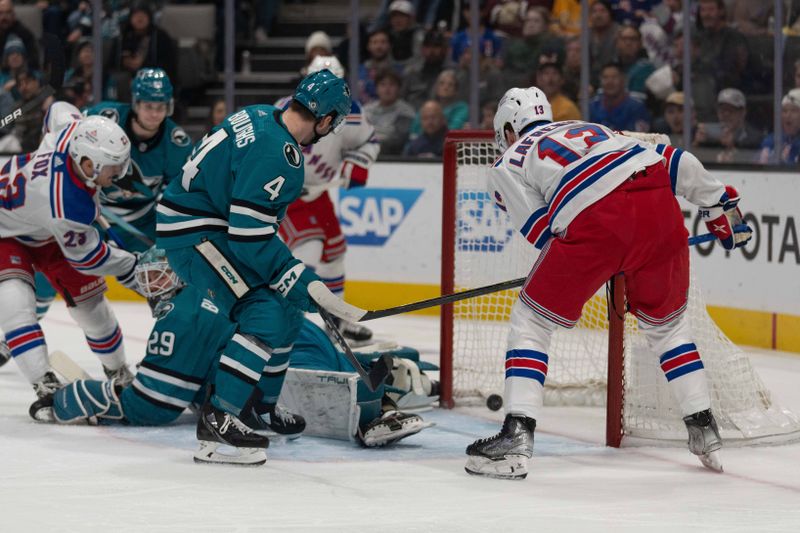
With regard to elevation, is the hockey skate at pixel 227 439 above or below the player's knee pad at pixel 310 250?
below

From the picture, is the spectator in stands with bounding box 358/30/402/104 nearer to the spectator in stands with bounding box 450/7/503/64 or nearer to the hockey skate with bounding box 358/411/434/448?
the spectator in stands with bounding box 450/7/503/64

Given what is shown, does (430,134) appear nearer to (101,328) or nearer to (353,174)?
(353,174)

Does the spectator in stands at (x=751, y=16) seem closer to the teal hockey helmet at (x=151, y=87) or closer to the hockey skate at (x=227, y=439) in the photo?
the teal hockey helmet at (x=151, y=87)

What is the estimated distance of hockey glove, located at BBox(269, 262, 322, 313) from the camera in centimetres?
363

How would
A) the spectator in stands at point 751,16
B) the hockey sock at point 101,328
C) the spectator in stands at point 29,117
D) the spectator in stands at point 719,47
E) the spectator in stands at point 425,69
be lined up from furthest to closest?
the spectator in stands at point 29,117, the spectator in stands at point 425,69, the spectator in stands at point 719,47, the spectator in stands at point 751,16, the hockey sock at point 101,328

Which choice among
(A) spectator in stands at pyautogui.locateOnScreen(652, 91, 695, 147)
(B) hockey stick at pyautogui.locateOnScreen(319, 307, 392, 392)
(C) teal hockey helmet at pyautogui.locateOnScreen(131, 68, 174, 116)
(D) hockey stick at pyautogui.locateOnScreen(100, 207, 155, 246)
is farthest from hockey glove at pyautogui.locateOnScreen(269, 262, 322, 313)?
(A) spectator in stands at pyautogui.locateOnScreen(652, 91, 695, 147)

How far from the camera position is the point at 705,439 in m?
3.77

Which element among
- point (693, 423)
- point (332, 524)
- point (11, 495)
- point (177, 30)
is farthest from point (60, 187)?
point (177, 30)

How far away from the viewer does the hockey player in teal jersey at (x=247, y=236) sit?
360 cm

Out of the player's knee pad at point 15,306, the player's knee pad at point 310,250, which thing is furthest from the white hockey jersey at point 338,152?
the player's knee pad at point 15,306

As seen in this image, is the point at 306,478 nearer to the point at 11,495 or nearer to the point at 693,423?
the point at 11,495

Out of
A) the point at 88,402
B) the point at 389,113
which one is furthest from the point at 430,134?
the point at 88,402

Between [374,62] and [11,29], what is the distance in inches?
86.2

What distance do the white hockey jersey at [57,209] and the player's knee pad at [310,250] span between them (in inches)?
63.1
